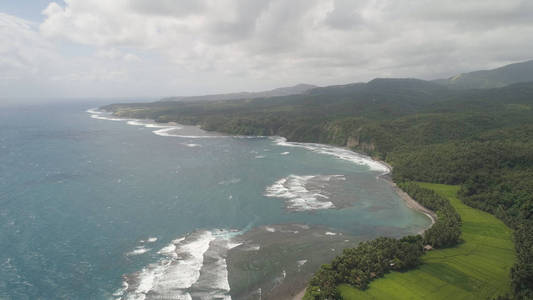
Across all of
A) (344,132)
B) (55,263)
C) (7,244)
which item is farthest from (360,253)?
(344,132)

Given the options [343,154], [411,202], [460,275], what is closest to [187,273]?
[460,275]

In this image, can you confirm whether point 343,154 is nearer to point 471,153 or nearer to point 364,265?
point 471,153

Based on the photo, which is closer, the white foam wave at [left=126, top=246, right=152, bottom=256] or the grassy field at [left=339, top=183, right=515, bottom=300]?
the grassy field at [left=339, top=183, right=515, bottom=300]

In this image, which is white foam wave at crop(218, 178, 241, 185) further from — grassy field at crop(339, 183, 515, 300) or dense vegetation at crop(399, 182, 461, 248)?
grassy field at crop(339, 183, 515, 300)

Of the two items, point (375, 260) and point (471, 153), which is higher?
point (471, 153)

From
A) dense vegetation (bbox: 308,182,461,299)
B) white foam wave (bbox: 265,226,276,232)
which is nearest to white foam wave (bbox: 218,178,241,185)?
white foam wave (bbox: 265,226,276,232)

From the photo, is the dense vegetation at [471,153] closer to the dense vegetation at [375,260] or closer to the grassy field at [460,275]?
the grassy field at [460,275]

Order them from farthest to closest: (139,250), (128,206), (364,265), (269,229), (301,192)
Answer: (301,192) → (128,206) → (269,229) → (139,250) → (364,265)
